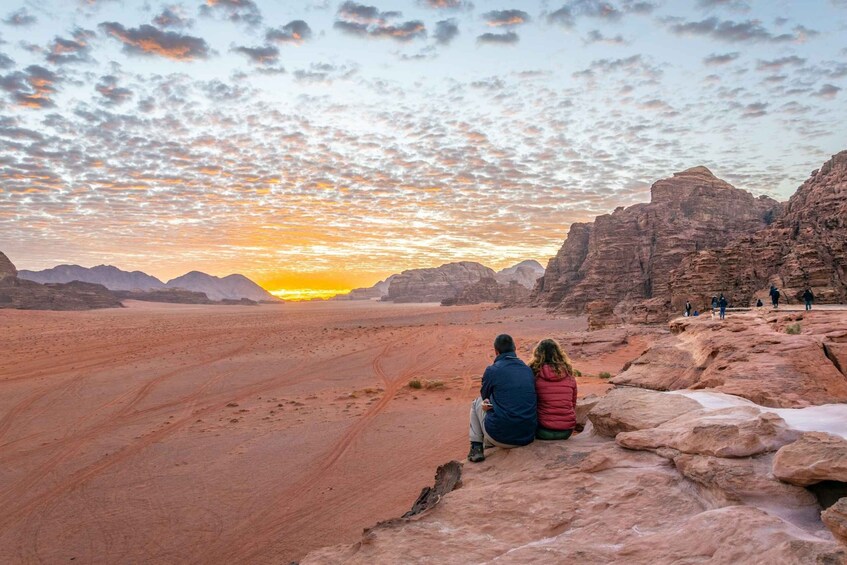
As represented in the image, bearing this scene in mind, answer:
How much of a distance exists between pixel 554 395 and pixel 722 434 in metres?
1.84

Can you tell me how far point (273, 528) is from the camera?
6383mm

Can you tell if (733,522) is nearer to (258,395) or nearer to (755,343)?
(755,343)

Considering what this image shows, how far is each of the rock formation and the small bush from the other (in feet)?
330

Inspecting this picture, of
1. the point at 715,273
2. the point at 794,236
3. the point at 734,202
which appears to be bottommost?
the point at 715,273

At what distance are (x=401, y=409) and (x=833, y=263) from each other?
28.2 metres

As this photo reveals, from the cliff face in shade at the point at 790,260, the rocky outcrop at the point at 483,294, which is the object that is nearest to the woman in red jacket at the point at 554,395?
the cliff face in shade at the point at 790,260

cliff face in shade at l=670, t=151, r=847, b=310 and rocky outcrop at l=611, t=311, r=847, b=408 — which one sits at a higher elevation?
cliff face in shade at l=670, t=151, r=847, b=310

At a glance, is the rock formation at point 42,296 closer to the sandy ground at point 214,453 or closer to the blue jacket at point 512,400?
the sandy ground at point 214,453

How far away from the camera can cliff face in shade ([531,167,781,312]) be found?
6166cm

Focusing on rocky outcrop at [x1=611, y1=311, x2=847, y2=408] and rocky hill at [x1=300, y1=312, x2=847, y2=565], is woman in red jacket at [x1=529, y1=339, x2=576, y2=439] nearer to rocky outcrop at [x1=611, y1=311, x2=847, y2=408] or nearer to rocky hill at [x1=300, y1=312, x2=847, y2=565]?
rocky hill at [x1=300, y1=312, x2=847, y2=565]

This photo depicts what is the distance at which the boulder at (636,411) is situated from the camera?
221 inches

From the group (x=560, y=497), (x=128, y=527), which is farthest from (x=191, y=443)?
(x=560, y=497)

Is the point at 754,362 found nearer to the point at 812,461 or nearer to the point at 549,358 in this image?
the point at 549,358

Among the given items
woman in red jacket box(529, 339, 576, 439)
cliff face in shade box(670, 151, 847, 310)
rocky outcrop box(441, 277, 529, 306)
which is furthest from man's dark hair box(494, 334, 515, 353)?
rocky outcrop box(441, 277, 529, 306)
